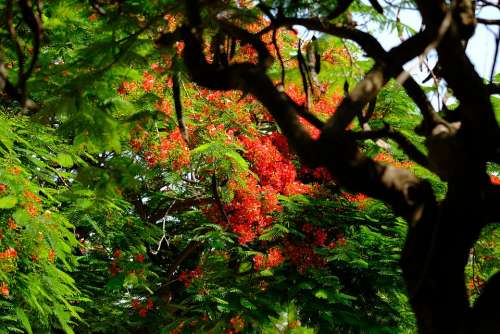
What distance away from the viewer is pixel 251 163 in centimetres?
1162

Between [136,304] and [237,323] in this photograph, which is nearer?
[237,323]

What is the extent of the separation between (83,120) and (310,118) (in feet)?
4.99

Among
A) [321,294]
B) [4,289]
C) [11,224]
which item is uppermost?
[11,224]

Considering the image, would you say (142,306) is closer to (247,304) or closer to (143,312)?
(143,312)

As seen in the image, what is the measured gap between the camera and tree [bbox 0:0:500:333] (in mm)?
3080

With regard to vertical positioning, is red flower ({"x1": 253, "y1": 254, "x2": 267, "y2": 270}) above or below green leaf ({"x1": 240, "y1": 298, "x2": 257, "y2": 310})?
above

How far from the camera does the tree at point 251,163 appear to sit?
3.08m

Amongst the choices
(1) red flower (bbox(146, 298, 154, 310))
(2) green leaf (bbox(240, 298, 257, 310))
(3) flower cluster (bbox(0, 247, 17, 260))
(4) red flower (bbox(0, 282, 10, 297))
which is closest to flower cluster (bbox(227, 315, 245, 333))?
(2) green leaf (bbox(240, 298, 257, 310))

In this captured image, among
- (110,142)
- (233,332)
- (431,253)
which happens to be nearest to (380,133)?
(431,253)

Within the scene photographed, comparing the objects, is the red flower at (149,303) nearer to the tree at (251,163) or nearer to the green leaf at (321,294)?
the tree at (251,163)

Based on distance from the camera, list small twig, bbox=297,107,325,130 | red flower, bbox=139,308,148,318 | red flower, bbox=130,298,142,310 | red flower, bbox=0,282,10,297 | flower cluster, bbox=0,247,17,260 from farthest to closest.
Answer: red flower, bbox=130,298,142,310 → red flower, bbox=139,308,148,318 → red flower, bbox=0,282,10,297 → flower cluster, bbox=0,247,17,260 → small twig, bbox=297,107,325,130

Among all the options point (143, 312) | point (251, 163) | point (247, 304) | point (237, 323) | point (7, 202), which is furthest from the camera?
point (143, 312)

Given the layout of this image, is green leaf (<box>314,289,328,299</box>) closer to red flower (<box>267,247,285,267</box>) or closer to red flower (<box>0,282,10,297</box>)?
red flower (<box>267,247,285,267</box>)

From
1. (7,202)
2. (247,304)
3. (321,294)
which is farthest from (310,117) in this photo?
(247,304)
